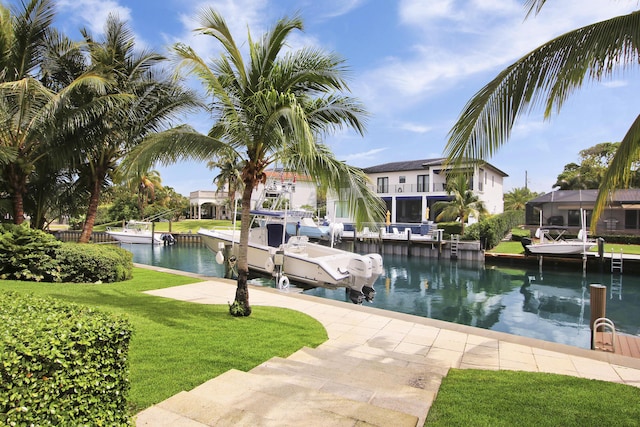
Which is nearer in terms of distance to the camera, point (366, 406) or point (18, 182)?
point (366, 406)

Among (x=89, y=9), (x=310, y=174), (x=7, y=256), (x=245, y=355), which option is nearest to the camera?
(x=245, y=355)

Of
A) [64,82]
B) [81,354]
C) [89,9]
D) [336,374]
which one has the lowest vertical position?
[336,374]

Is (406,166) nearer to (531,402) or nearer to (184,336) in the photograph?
(184,336)

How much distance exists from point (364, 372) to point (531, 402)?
5.85 feet

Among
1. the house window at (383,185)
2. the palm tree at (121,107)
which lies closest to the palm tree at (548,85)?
the palm tree at (121,107)

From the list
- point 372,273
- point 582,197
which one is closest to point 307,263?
point 372,273

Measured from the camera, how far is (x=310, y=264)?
484 inches

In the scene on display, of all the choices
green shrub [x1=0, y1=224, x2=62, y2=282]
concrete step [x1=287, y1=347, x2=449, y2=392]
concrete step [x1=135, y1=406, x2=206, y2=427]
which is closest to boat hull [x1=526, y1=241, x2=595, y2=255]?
concrete step [x1=287, y1=347, x2=449, y2=392]

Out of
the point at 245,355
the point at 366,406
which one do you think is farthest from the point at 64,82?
the point at 366,406

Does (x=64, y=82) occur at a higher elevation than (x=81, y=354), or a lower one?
higher

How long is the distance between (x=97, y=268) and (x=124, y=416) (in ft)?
28.8

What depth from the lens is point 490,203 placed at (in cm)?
3869

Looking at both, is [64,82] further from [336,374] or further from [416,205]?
[416,205]

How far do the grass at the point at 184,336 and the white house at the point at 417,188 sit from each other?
90.7 ft
